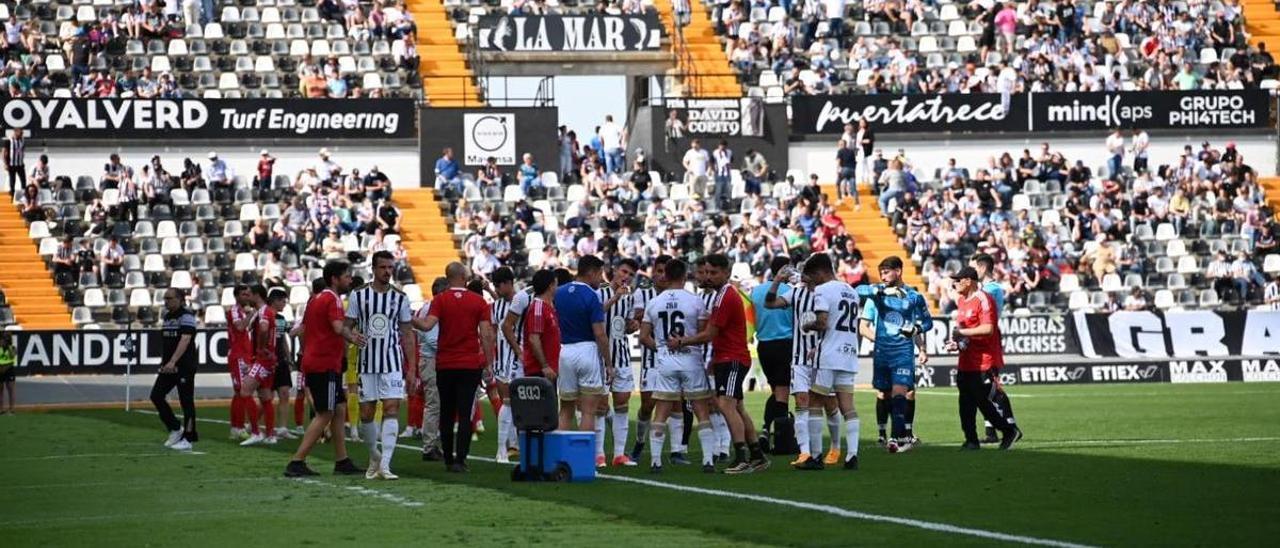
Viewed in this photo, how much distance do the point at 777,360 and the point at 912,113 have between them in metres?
29.7

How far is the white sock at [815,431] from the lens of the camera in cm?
1855

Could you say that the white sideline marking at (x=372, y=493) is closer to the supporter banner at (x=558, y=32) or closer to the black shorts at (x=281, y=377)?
the black shorts at (x=281, y=377)

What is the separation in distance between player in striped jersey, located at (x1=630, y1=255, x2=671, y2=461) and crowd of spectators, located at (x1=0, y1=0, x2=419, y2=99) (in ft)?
89.7

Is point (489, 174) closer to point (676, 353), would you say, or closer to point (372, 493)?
point (676, 353)

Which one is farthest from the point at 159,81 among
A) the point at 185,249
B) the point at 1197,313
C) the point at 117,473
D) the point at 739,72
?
the point at 117,473

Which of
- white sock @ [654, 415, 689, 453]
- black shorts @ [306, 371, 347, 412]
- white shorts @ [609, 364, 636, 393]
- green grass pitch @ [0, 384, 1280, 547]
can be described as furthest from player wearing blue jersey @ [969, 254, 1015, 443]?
black shorts @ [306, 371, 347, 412]

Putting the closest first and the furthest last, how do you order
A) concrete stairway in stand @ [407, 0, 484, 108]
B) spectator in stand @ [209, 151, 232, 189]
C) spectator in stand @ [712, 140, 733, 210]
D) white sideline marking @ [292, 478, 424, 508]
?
white sideline marking @ [292, 478, 424, 508] < spectator in stand @ [209, 151, 232, 189] < spectator in stand @ [712, 140, 733, 210] < concrete stairway in stand @ [407, 0, 484, 108]

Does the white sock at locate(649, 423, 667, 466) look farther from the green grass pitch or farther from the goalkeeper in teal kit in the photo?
the goalkeeper in teal kit

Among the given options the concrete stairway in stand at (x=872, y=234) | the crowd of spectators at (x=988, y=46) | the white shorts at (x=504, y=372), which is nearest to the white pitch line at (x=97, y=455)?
the white shorts at (x=504, y=372)

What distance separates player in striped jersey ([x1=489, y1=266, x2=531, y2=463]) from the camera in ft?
61.7

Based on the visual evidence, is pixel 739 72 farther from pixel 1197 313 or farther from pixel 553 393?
pixel 553 393

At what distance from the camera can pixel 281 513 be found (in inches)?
591

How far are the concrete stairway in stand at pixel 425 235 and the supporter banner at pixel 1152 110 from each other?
14.9 meters

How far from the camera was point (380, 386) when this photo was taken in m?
17.9
